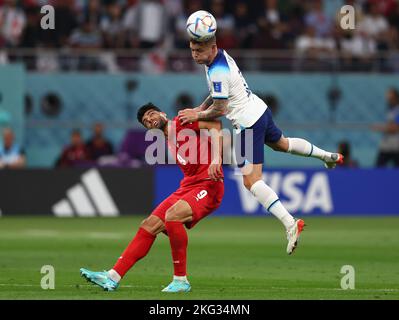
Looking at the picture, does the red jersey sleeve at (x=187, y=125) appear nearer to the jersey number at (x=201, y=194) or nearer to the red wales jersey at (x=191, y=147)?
the red wales jersey at (x=191, y=147)

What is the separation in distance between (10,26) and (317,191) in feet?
28.9

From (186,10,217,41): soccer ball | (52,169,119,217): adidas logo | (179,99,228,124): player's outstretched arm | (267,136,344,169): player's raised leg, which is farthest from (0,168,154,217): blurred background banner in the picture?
(186,10,217,41): soccer ball

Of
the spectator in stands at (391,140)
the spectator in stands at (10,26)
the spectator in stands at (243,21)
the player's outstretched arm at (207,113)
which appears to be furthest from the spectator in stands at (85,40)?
the player's outstretched arm at (207,113)

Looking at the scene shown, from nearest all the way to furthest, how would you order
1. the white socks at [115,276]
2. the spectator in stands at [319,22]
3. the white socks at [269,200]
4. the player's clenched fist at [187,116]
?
the white socks at [115,276], the player's clenched fist at [187,116], the white socks at [269,200], the spectator in stands at [319,22]

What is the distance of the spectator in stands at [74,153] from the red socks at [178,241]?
15.1 m

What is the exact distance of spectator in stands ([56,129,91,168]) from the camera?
28312 mm

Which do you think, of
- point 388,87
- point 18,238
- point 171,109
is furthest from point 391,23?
point 18,238

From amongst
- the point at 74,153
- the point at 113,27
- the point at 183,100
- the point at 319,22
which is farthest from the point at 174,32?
the point at 74,153

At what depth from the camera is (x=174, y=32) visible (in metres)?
31.0

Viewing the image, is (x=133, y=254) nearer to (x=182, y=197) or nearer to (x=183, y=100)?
(x=182, y=197)

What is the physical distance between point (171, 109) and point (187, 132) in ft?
59.3

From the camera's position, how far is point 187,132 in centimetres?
1362

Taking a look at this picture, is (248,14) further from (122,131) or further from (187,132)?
(187,132)

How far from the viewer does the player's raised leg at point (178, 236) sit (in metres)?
13.3
